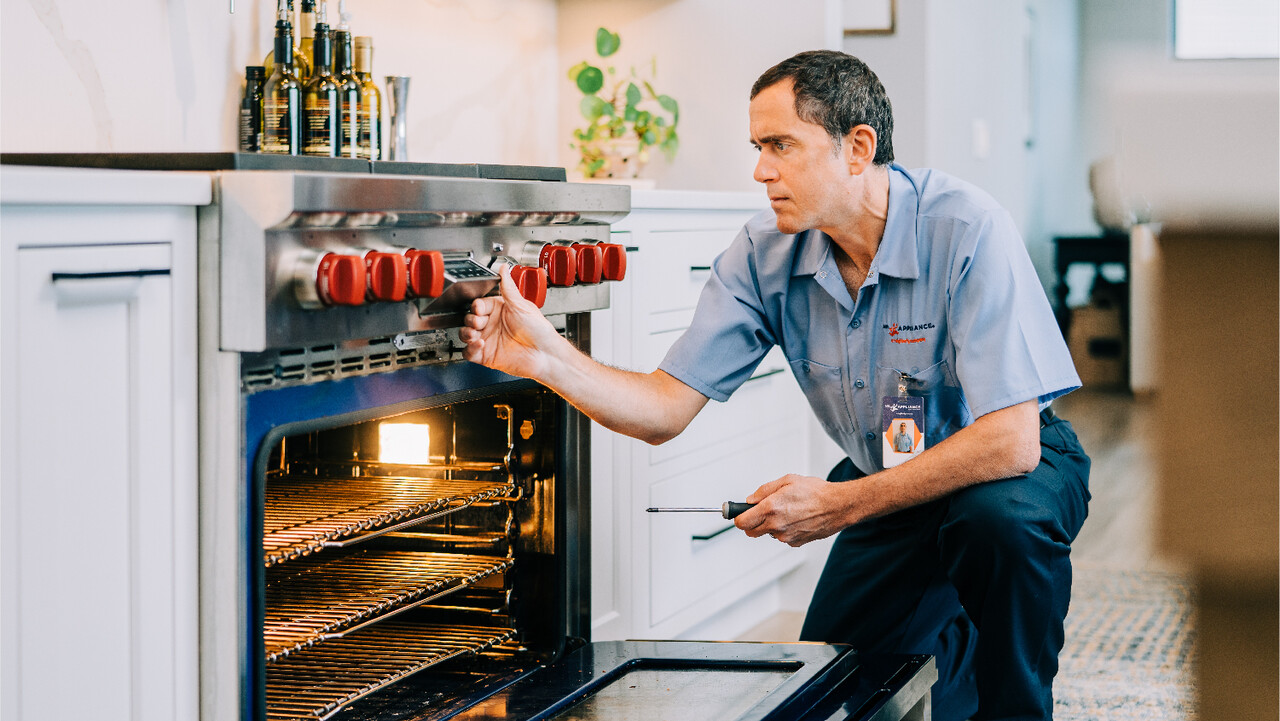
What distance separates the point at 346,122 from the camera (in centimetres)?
197

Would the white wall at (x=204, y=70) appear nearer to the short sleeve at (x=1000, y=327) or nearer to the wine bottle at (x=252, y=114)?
the wine bottle at (x=252, y=114)

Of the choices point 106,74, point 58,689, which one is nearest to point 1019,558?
point 58,689

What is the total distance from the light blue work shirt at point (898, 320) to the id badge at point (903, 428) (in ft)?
0.13

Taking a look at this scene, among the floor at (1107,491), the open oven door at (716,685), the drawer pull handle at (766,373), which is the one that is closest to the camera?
the open oven door at (716,685)

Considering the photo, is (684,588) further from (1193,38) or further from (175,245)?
(1193,38)

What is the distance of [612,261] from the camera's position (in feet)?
5.61

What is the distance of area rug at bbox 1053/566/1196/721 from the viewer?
2295 mm

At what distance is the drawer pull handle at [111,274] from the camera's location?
103cm

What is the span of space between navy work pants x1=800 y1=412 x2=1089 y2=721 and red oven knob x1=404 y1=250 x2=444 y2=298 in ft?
2.59

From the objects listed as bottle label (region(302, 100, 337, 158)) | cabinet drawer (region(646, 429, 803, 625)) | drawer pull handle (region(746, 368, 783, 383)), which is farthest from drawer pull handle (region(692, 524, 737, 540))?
bottle label (region(302, 100, 337, 158))

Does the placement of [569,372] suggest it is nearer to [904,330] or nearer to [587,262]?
[587,262]

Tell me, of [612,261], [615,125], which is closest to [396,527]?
[612,261]

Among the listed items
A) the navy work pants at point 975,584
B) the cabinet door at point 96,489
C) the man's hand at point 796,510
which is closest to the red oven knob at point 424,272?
the cabinet door at point 96,489

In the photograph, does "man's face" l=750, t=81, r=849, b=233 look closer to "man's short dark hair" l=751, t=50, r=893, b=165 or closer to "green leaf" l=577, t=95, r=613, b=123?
"man's short dark hair" l=751, t=50, r=893, b=165
